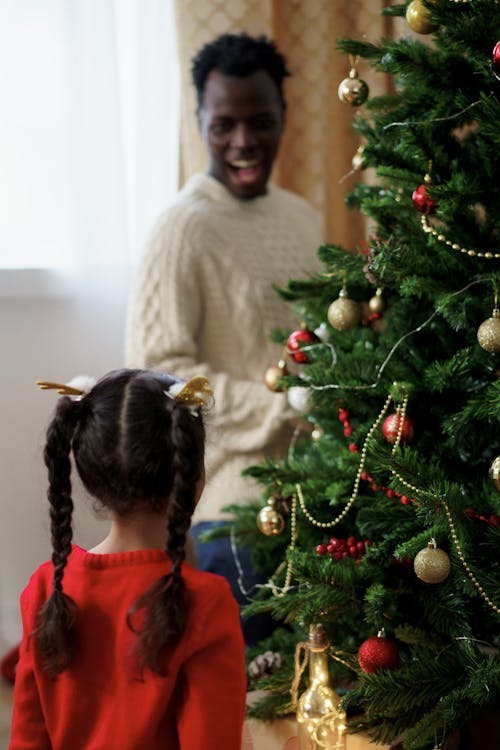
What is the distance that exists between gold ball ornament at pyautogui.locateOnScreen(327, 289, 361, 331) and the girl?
366 millimetres

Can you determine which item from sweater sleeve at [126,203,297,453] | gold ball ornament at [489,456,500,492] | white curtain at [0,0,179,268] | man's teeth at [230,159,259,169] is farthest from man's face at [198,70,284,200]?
gold ball ornament at [489,456,500,492]

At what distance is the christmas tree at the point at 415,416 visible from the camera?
114 centimetres

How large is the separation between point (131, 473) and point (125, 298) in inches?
54.8

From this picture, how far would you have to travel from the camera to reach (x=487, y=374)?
1.21 m

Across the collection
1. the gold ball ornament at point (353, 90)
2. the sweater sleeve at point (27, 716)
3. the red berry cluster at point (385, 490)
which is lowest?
the sweater sleeve at point (27, 716)

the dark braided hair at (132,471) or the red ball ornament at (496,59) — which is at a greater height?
the red ball ornament at (496,59)

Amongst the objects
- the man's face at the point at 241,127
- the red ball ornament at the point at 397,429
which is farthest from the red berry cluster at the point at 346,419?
the man's face at the point at 241,127

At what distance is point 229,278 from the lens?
1836mm

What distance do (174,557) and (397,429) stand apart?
387 mm

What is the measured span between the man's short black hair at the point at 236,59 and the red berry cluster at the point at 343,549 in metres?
1.02

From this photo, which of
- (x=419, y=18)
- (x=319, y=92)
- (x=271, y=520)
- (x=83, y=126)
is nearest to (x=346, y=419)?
(x=271, y=520)

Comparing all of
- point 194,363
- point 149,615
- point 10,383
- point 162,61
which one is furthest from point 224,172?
point 149,615

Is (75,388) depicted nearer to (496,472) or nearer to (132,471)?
(132,471)

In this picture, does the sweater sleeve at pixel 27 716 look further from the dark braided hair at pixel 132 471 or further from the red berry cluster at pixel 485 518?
the red berry cluster at pixel 485 518
